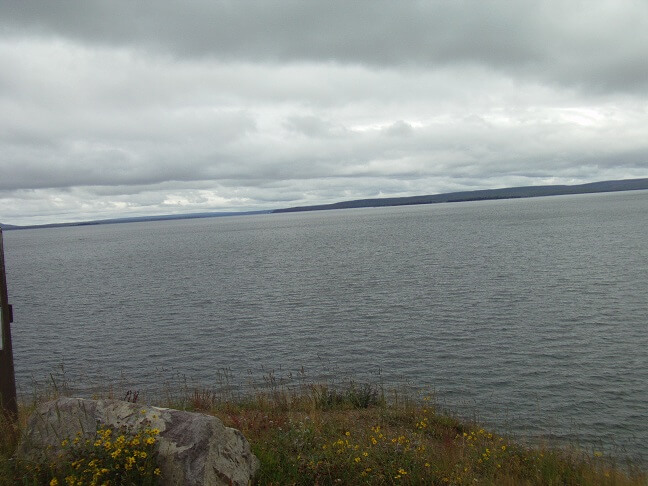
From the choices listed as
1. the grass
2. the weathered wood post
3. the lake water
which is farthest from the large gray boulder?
the lake water

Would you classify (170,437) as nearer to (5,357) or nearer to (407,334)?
(5,357)

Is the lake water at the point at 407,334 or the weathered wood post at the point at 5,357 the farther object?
the lake water at the point at 407,334

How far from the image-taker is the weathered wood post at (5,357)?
25.9 ft

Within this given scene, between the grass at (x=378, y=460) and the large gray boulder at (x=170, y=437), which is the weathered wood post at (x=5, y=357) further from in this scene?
the large gray boulder at (x=170, y=437)

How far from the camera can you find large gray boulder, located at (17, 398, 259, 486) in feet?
20.7

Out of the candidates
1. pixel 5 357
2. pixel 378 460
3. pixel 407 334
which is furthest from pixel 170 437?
pixel 407 334

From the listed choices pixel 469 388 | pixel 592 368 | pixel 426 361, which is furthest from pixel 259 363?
pixel 592 368

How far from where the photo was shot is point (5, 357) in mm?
8211

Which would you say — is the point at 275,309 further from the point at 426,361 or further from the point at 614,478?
the point at 614,478

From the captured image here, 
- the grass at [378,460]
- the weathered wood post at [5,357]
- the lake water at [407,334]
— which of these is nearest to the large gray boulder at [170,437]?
the grass at [378,460]

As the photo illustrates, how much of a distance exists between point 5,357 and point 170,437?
3.54m

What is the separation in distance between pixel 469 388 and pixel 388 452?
1100 cm

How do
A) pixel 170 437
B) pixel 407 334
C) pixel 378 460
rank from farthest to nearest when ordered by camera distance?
pixel 407 334 → pixel 378 460 → pixel 170 437

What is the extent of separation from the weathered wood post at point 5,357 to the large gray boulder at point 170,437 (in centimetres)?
129
